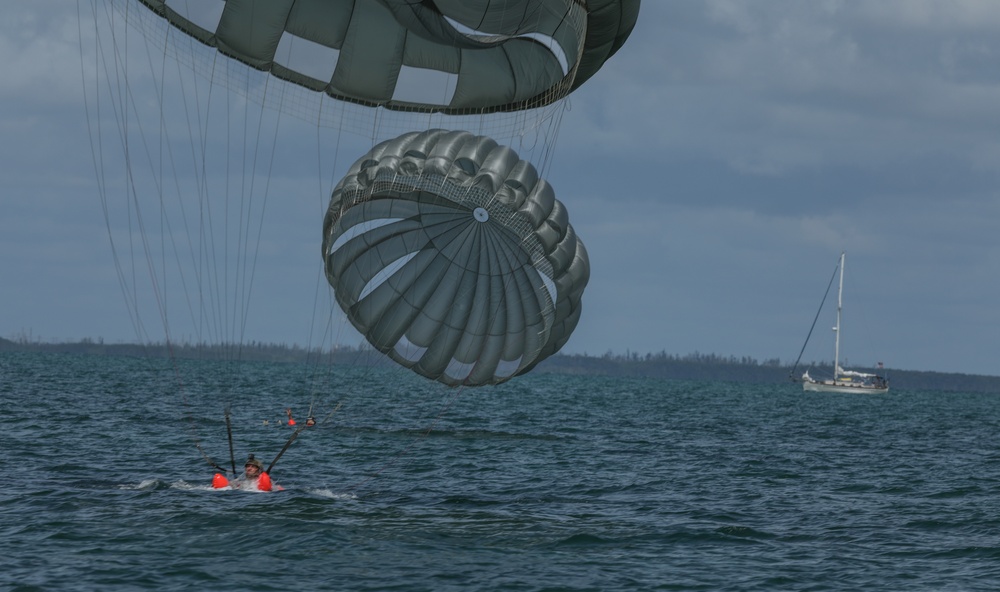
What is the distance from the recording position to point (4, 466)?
29.3 metres

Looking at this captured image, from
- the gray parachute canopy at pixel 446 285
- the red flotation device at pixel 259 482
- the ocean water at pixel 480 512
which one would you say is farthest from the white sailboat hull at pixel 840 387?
the red flotation device at pixel 259 482

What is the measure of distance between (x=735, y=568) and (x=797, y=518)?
6.22 meters

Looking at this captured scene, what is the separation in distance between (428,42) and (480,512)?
1027 cm

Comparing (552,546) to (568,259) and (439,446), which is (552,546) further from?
(439,446)

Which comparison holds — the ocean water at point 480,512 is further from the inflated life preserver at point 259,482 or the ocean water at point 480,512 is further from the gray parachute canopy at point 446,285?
the gray parachute canopy at point 446,285

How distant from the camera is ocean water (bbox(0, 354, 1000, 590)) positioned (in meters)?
19.1

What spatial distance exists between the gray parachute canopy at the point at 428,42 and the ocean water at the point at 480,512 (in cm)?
905

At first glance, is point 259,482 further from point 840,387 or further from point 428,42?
point 840,387

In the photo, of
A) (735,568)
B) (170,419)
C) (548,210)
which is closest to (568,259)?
(548,210)

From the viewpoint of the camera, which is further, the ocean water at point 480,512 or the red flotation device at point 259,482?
the red flotation device at point 259,482

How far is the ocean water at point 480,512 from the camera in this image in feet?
62.6

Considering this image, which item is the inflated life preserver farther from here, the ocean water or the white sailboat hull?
the white sailboat hull

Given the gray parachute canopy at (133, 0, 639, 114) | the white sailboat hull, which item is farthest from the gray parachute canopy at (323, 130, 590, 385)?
the white sailboat hull

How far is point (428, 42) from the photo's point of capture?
2641cm
